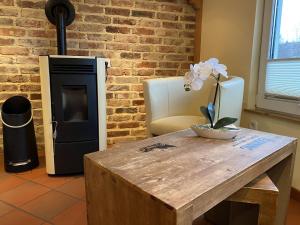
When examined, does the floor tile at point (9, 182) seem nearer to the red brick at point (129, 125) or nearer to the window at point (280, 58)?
the red brick at point (129, 125)

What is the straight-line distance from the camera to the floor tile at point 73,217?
5.09ft

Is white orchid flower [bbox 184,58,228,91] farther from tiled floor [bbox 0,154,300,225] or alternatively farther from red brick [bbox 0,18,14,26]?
red brick [bbox 0,18,14,26]

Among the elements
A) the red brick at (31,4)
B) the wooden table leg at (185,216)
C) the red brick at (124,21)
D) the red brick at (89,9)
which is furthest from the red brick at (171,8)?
the wooden table leg at (185,216)

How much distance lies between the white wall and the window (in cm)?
9

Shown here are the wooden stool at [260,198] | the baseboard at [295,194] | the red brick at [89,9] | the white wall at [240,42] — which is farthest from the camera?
the red brick at [89,9]

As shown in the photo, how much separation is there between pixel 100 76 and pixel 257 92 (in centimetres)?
142

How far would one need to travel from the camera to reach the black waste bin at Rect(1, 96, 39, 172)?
84.1 inches

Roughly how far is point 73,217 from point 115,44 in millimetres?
1751

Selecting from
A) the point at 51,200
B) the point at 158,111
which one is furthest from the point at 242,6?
the point at 51,200

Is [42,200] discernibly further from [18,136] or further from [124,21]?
[124,21]

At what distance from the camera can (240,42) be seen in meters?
2.46

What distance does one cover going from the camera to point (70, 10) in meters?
2.27

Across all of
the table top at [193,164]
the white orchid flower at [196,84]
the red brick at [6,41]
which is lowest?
the table top at [193,164]

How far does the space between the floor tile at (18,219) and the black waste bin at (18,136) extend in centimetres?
68
